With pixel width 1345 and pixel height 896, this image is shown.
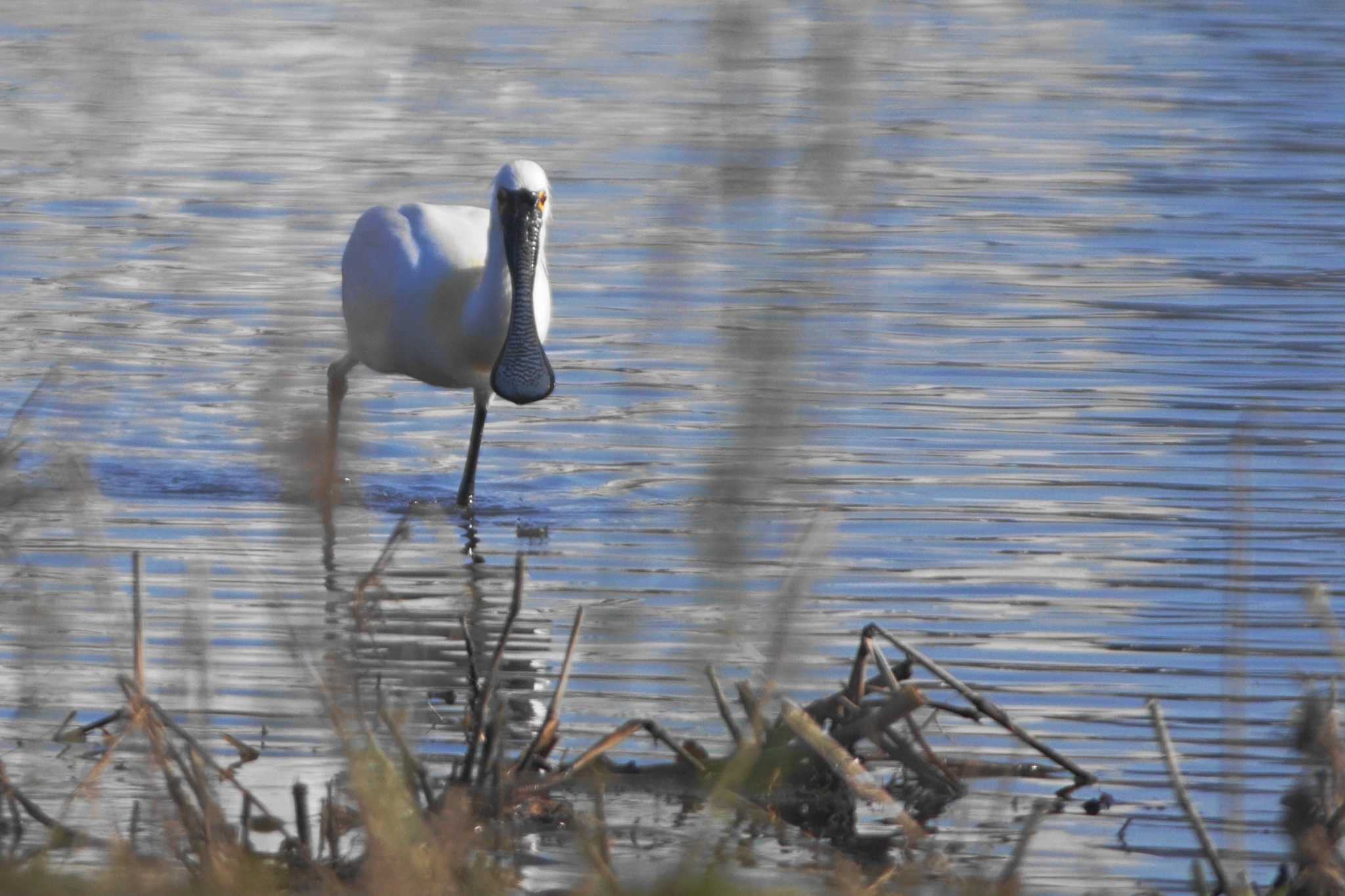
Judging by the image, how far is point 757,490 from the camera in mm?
3629

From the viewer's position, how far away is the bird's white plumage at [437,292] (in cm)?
950

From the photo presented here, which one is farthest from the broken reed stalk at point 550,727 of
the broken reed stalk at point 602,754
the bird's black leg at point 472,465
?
the bird's black leg at point 472,465

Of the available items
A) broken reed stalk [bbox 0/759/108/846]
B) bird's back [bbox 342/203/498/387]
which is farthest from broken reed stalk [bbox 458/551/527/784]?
bird's back [bbox 342/203/498/387]

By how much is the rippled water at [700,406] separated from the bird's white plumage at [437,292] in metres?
0.34

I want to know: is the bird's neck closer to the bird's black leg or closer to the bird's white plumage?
the bird's white plumage

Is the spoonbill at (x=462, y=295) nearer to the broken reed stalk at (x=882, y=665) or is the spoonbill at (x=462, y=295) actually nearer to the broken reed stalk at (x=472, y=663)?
the broken reed stalk at (x=472, y=663)

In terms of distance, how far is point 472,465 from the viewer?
934 centimetres

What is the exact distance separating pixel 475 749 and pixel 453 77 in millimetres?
1562

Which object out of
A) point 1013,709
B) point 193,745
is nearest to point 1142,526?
point 1013,709

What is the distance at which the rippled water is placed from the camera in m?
3.90

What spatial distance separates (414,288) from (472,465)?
2.53 ft

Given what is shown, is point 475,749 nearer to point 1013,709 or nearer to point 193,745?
point 193,745

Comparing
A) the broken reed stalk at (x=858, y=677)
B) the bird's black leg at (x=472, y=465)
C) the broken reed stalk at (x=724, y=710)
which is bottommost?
the bird's black leg at (x=472, y=465)

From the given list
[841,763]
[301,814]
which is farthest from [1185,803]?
[301,814]
